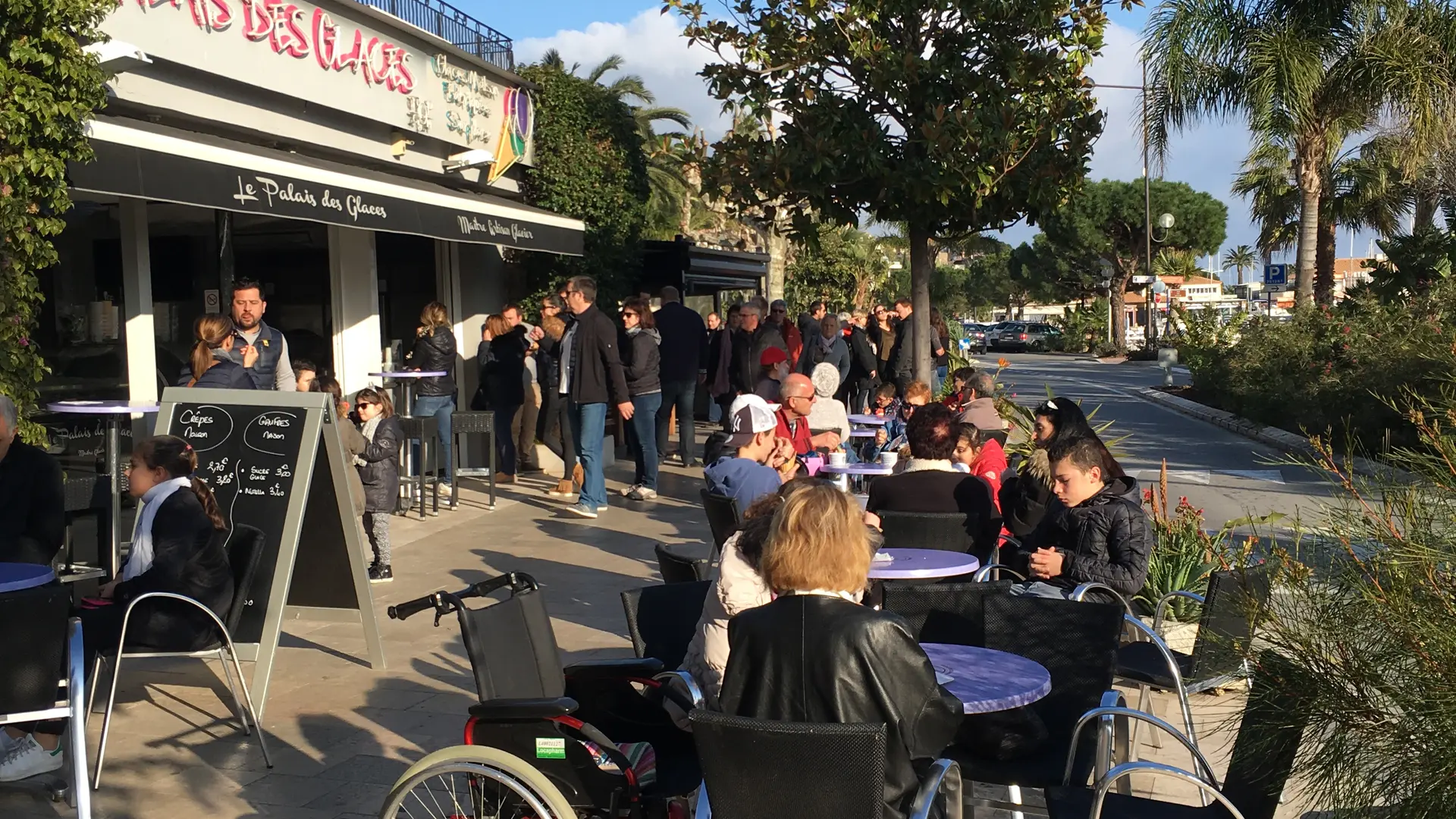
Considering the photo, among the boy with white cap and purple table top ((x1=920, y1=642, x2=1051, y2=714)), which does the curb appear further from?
purple table top ((x1=920, y1=642, x2=1051, y2=714))

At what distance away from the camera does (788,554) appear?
10.6 ft

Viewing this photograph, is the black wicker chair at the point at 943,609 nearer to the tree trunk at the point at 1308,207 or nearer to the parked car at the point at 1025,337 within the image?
the tree trunk at the point at 1308,207

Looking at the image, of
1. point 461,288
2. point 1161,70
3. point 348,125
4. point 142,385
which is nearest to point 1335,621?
point 142,385

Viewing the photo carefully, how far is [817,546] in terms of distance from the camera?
321 cm

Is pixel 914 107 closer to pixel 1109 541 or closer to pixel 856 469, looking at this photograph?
pixel 856 469

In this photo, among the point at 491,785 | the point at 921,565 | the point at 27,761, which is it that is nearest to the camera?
the point at 491,785

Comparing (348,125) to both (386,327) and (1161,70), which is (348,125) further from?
(1161,70)

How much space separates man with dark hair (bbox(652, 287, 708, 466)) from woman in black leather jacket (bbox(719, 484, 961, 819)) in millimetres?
9625

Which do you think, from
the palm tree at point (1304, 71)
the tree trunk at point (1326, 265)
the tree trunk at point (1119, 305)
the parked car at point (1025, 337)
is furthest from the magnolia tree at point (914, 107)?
the parked car at point (1025, 337)

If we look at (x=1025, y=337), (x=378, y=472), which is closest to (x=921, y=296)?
(x=378, y=472)

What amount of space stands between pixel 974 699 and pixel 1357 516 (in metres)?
1.09

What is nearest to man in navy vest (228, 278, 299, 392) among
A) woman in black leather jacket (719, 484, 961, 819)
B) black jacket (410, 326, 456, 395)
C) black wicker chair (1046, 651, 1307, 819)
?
black jacket (410, 326, 456, 395)

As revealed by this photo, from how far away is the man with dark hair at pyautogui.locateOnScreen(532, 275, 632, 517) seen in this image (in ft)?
33.9

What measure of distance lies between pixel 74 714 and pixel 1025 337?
57575 mm
